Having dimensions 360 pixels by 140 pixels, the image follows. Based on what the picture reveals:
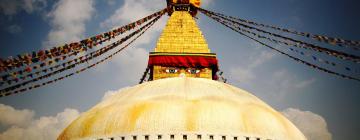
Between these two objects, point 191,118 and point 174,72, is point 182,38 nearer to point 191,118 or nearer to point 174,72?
point 174,72

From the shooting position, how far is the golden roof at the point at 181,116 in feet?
35.0

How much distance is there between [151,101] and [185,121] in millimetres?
1228

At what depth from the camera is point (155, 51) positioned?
16797 mm

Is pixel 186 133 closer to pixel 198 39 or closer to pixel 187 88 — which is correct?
pixel 187 88

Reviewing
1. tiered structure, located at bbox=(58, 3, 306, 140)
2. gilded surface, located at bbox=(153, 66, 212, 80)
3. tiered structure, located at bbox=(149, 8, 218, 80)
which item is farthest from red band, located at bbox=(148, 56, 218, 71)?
tiered structure, located at bbox=(58, 3, 306, 140)

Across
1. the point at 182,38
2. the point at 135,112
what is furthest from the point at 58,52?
the point at 182,38

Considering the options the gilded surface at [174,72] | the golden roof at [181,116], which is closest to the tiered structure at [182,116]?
the golden roof at [181,116]

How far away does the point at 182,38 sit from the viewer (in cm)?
1714

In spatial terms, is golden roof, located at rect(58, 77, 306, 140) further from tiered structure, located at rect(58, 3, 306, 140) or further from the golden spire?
the golden spire

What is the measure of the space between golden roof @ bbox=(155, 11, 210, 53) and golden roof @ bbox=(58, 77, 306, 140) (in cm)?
442

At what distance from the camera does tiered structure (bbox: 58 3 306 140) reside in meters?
10.6

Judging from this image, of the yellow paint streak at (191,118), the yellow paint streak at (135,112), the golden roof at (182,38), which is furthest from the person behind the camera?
the golden roof at (182,38)

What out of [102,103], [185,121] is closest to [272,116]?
[185,121]

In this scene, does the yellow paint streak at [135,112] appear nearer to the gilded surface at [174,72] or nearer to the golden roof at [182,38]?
the gilded surface at [174,72]
